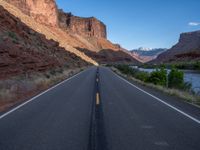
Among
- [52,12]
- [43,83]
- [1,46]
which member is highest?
[52,12]

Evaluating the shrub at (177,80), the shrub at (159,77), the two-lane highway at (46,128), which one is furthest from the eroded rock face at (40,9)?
the two-lane highway at (46,128)

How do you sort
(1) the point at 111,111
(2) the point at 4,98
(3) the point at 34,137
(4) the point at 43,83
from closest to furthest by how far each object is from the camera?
(3) the point at 34,137 → (1) the point at 111,111 → (2) the point at 4,98 → (4) the point at 43,83

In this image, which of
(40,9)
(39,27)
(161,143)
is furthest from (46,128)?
(40,9)

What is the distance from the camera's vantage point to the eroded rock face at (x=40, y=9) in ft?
389

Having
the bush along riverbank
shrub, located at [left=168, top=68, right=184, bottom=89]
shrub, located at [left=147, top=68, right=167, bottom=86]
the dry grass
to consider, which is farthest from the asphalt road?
the dry grass

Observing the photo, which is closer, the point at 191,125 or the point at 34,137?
the point at 34,137

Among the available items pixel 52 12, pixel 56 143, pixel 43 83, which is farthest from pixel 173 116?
pixel 52 12

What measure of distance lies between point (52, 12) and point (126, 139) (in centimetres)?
14401

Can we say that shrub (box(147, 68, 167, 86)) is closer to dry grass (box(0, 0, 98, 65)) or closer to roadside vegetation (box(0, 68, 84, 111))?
roadside vegetation (box(0, 68, 84, 111))

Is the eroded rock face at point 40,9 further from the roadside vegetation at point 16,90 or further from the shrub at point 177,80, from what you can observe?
the shrub at point 177,80

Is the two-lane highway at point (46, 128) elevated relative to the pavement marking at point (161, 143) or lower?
lower

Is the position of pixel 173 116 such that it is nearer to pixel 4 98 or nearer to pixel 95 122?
pixel 95 122

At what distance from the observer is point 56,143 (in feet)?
23.8

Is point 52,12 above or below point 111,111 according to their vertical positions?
above
